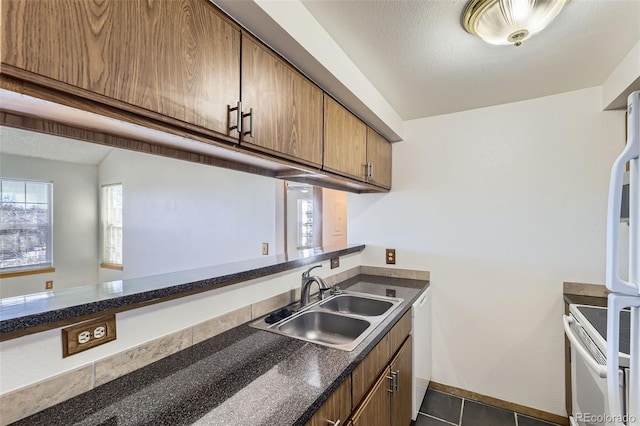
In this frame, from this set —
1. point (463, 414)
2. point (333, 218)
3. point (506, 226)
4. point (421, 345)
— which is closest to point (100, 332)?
point (421, 345)

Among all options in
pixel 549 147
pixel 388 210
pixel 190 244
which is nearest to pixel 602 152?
pixel 549 147

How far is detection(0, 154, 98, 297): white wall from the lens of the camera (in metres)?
3.50

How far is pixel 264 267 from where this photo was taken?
141 cm

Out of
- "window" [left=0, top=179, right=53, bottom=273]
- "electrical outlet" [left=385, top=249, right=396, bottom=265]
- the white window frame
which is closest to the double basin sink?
"electrical outlet" [left=385, top=249, right=396, bottom=265]

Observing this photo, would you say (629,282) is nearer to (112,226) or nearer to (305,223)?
(305,223)

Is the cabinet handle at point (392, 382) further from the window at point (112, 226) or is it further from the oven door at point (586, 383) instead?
the window at point (112, 226)

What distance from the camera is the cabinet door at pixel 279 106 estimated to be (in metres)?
1.06

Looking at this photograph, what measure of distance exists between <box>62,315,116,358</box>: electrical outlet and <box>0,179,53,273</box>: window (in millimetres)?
3730

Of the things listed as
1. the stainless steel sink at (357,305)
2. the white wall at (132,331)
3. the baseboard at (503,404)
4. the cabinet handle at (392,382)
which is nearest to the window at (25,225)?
the white wall at (132,331)

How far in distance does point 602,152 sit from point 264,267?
2.27 metres

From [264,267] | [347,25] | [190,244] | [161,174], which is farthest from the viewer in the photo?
[161,174]

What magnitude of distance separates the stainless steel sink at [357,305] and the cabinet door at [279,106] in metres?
0.92

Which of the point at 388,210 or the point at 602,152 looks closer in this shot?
the point at 602,152

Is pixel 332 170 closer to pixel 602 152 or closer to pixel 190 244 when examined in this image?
pixel 602 152
